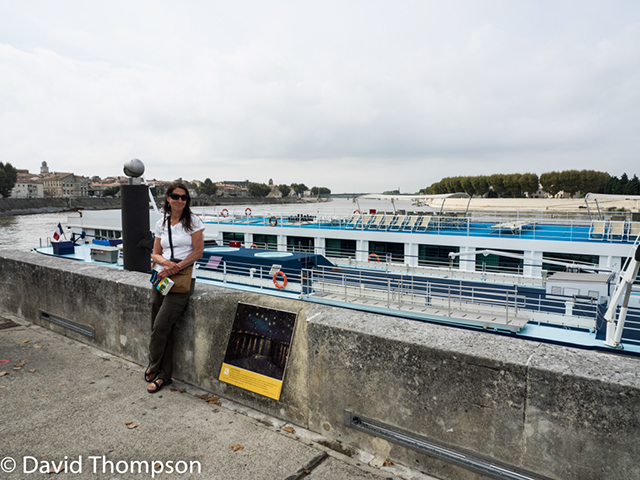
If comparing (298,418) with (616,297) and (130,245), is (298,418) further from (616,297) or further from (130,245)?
(616,297)

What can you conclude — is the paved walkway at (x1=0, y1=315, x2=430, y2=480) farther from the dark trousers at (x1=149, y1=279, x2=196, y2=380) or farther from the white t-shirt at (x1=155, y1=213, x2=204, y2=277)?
the white t-shirt at (x1=155, y1=213, x2=204, y2=277)

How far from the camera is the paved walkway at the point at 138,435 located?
2.74 m

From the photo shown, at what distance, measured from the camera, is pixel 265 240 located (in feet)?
73.4

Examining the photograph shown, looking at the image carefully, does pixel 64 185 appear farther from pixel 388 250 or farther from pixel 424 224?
pixel 388 250

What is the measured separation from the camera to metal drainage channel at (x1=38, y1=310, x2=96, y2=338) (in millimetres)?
4887

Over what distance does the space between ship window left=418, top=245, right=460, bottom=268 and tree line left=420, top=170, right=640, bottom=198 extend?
9706cm

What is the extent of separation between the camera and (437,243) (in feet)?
59.1

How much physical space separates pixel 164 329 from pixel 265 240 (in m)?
A: 18.6

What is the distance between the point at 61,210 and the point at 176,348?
5120 inches

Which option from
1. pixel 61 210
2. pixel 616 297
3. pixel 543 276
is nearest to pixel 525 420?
pixel 616 297

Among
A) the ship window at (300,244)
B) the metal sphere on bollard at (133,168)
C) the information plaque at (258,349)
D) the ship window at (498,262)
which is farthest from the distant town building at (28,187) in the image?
the information plaque at (258,349)

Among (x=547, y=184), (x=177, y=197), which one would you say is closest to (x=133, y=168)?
(x=177, y=197)

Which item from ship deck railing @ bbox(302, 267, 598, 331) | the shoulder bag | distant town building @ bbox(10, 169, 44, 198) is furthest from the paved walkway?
distant town building @ bbox(10, 169, 44, 198)

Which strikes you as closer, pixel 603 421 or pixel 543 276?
pixel 603 421
